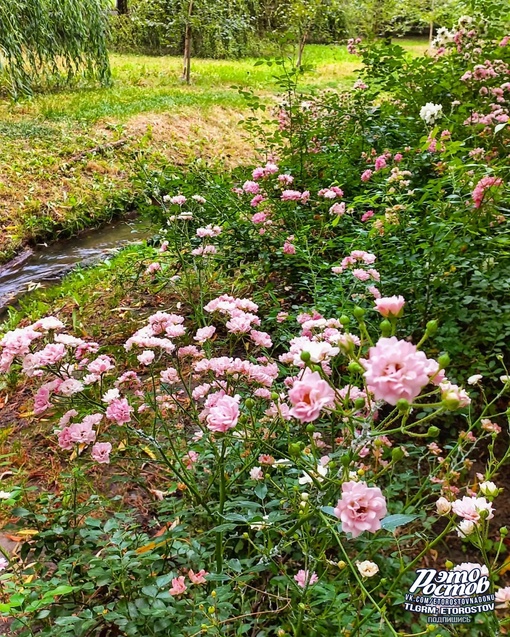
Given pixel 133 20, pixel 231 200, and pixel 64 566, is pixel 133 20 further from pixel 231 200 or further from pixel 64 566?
pixel 64 566

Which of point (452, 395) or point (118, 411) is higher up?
point (452, 395)

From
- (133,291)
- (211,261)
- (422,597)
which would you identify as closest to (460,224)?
(422,597)

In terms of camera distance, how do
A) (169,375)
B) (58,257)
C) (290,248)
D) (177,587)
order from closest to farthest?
1. (177,587)
2. (169,375)
3. (290,248)
4. (58,257)

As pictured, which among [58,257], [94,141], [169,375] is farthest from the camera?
[94,141]

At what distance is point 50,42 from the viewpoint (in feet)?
19.7

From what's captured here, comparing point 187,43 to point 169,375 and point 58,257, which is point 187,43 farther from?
point 169,375

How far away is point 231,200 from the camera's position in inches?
99.4

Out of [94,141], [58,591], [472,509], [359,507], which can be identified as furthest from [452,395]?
[94,141]

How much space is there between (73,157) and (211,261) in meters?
3.16

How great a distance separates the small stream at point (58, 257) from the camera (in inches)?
135

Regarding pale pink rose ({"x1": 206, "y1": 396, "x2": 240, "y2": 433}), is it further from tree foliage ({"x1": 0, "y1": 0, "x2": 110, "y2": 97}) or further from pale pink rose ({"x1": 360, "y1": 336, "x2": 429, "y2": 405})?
tree foliage ({"x1": 0, "y1": 0, "x2": 110, "y2": 97})

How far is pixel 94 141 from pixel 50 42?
1.71m

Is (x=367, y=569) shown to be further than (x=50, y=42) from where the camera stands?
No

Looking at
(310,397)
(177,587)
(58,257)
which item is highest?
(310,397)
